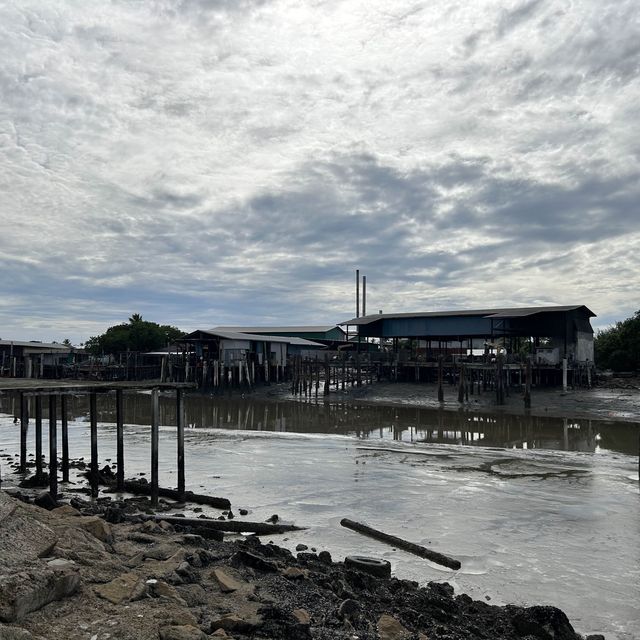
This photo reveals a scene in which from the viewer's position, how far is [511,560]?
1017cm

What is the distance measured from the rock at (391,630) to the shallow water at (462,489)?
240 centimetres

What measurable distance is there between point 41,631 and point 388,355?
45.2m

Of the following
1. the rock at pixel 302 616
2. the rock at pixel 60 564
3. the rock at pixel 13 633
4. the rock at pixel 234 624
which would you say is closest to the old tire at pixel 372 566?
the rock at pixel 302 616

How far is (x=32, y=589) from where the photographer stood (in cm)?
581

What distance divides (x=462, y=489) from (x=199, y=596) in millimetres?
9757

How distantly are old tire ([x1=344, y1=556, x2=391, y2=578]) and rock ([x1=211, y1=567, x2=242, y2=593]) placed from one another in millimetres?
2006

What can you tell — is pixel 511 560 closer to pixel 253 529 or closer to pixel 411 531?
pixel 411 531

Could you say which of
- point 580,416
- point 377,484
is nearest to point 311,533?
point 377,484

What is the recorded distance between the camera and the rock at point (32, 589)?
557 cm

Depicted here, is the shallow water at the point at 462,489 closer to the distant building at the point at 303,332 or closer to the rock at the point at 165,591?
the rock at the point at 165,591

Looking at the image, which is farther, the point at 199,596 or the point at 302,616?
the point at 199,596

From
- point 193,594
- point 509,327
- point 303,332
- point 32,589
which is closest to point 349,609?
point 193,594

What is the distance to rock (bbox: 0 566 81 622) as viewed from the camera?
557 centimetres

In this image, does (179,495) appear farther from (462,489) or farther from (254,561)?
(462,489)
